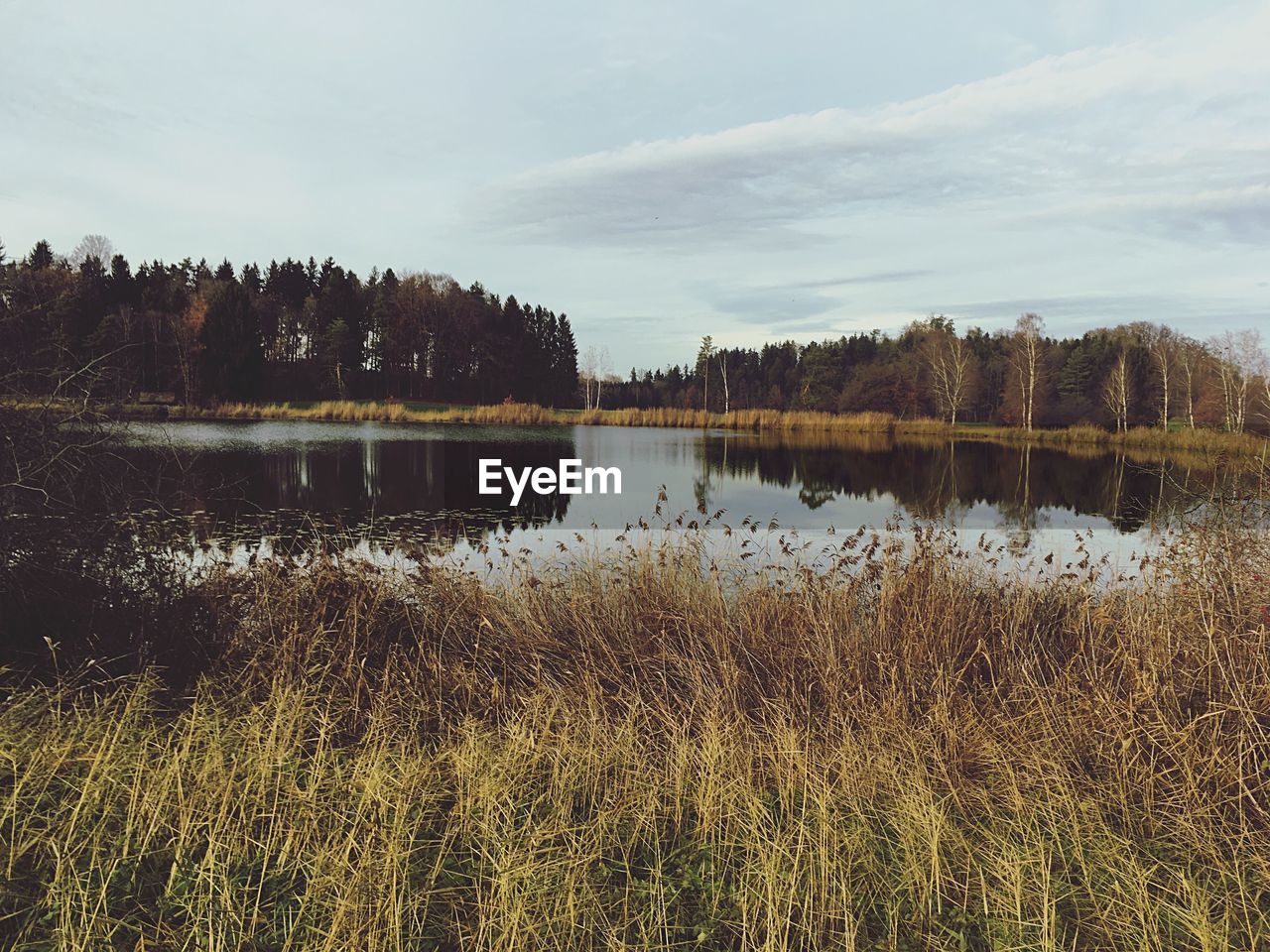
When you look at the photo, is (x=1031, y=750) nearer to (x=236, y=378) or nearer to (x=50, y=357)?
(x=50, y=357)

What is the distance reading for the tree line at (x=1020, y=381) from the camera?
4494 cm

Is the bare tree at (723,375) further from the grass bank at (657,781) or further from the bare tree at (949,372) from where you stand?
the grass bank at (657,781)

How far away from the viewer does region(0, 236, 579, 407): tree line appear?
147 ft

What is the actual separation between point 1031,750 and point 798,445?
113ft

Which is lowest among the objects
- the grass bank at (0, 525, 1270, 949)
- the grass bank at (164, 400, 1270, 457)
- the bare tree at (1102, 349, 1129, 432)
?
the grass bank at (0, 525, 1270, 949)

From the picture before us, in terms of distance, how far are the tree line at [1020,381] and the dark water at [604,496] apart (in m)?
13.8

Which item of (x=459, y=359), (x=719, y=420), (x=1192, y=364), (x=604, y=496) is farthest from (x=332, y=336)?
(x=1192, y=364)

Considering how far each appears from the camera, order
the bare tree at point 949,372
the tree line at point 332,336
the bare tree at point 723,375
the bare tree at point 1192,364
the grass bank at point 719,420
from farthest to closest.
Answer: the bare tree at point 723,375
the bare tree at point 949,372
the bare tree at point 1192,364
the tree line at point 332,336
the grass bank at point 719,420

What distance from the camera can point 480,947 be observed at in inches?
115

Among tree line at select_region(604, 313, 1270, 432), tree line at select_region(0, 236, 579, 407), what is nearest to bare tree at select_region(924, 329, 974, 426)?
tree line at select_region(604, 313, 1270, 432)

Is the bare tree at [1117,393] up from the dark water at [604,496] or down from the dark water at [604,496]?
up

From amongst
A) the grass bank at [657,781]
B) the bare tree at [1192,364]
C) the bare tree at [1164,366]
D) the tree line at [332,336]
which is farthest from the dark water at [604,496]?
the bare tree at [1192,364]

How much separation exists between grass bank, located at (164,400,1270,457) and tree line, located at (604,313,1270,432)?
262cm

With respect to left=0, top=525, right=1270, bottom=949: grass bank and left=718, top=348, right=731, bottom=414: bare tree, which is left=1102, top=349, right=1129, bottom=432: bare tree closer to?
left=718, top=348, right=731, bottom=414: bare tree
